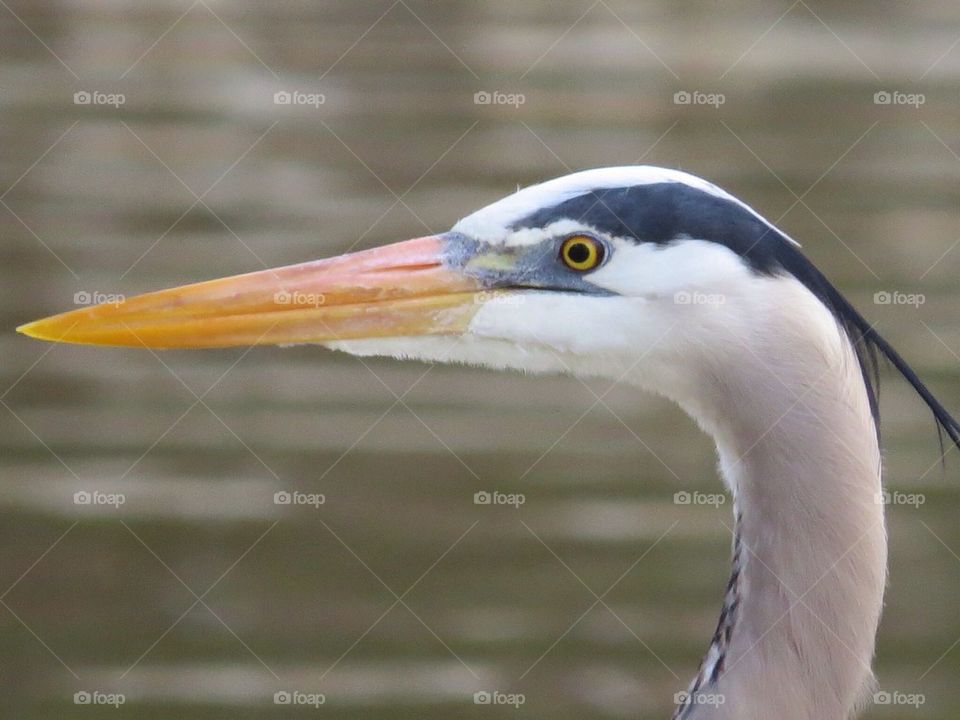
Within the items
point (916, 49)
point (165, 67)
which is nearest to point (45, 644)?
point (165, 67)

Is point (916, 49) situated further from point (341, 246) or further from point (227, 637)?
point (227, 637)

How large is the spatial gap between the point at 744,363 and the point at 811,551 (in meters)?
0.21

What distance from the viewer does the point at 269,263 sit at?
3.20 m

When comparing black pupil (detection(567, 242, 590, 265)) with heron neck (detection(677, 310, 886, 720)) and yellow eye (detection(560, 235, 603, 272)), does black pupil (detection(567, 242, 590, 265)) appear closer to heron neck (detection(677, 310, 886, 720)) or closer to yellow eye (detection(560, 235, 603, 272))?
yellow eye (detection(560, 235, 603, 272))

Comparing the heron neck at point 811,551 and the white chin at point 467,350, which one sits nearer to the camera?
the heron neck at point 811,551

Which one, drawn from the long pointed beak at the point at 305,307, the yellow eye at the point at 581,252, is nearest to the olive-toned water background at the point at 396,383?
the long pointed beak at the point at 305,307

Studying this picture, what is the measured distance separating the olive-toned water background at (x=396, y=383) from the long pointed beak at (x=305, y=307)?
1532 millimetres

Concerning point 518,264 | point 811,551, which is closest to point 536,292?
point 518,264

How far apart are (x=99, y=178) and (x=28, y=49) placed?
1.30ft

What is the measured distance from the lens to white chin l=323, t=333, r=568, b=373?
1.46 m

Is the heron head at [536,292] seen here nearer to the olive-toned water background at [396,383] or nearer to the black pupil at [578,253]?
the black pupil at [578,253]

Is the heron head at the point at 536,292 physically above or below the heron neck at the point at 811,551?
above

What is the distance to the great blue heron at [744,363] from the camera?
50.7 inches

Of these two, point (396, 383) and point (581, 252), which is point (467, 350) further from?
point (396, 383)
